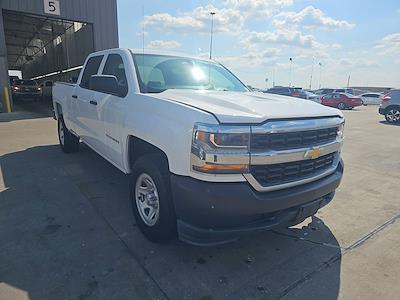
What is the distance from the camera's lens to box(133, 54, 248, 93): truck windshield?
3.56 m

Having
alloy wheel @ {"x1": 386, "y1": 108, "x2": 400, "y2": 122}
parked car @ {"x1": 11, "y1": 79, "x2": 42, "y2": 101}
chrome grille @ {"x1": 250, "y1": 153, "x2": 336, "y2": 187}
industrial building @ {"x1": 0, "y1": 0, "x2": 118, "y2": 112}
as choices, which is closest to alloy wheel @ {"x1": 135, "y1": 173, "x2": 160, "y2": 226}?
chrome grille @ {"x1": 250, "y1": 153, "x2": 336, "y2": 187}

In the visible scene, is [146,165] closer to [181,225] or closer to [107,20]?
[181,225]

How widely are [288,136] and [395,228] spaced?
2213 mm

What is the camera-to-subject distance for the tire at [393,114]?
1493 centimetres

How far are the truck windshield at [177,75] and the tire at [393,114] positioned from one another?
1376cm

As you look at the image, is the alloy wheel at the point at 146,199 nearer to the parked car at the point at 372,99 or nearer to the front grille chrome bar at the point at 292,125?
the front grille chrome bar at the point at 292,125

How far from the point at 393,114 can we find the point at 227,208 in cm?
1584

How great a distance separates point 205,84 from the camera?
13.0 ft

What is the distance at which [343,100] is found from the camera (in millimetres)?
25344

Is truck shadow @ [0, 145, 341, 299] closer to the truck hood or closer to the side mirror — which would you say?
the truck hood

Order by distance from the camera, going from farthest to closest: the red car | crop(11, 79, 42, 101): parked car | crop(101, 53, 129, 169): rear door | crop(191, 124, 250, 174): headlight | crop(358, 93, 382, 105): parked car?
crop(358, 93, 382, 105): parked car
the red car
crop(11, 79, 42, 101): parked car
crop(101, 53, 129, 169): rear door
crop(191, 124, 250, 174): headlight

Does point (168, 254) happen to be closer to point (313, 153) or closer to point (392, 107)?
point (313, 153)

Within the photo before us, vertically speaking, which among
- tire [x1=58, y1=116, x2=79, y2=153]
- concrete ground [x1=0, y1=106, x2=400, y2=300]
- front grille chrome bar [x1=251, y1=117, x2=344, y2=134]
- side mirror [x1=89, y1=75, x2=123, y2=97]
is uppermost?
side mirror [x1=89, y1=75, x2=123, y2=97]

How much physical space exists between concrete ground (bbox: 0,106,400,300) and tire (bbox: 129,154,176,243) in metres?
0.19
